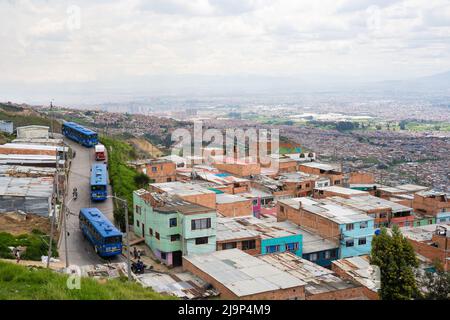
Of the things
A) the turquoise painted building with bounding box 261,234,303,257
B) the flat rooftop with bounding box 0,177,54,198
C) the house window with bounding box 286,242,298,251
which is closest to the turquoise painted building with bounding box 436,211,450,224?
the turquoise painted building with bounding box 261,234,303,257

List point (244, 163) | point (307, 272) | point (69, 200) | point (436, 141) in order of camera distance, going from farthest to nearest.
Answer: point (436, 141), point (244, 163), point (69, 200), point (307, 272)

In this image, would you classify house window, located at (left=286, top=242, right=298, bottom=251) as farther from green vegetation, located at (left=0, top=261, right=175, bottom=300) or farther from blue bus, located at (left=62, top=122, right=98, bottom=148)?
blue bus, located at (left=62, top=122, right=98, bottom=148)

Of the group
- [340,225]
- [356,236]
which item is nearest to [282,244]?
[340,225]

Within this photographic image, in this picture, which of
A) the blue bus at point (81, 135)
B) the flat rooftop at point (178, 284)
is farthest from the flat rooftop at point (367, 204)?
the blue bus at point (81, 135)

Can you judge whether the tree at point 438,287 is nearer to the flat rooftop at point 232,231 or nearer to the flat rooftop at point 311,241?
the flat rooftop at point 311,241
